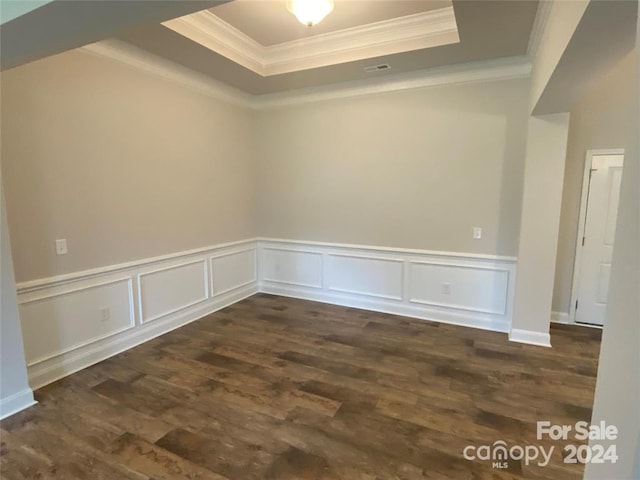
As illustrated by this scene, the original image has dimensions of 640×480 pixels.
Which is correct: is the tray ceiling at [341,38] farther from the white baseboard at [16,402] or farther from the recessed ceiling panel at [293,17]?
the white baseboard at [16,402]

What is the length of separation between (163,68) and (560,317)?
5.13 metres

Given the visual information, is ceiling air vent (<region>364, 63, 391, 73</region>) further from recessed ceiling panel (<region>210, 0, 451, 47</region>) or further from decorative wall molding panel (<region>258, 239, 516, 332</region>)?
decorative wall molding panel (<region>258, 239, 516, 332</region>)

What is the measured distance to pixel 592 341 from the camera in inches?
137

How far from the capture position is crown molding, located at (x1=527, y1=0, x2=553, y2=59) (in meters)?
2.35

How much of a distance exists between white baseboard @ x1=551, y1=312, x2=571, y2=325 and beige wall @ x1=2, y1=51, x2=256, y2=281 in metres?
4.16

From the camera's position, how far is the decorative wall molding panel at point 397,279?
12.5ft

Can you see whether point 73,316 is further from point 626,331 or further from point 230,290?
point 626,331

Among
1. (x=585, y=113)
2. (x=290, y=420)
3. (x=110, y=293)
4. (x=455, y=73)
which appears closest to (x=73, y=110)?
(x=110, y=293)

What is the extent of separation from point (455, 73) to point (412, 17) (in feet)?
2.67

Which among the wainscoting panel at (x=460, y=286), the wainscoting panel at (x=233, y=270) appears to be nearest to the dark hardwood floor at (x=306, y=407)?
the wainscoting panel at (x=460, y=286)

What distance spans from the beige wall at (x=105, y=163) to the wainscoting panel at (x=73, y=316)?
8.5 inches

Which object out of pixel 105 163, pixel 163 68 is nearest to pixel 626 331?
pixel 105 163

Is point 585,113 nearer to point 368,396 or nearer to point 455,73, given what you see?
point 455,73

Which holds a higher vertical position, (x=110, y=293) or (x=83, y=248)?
(x=83, y=248)
